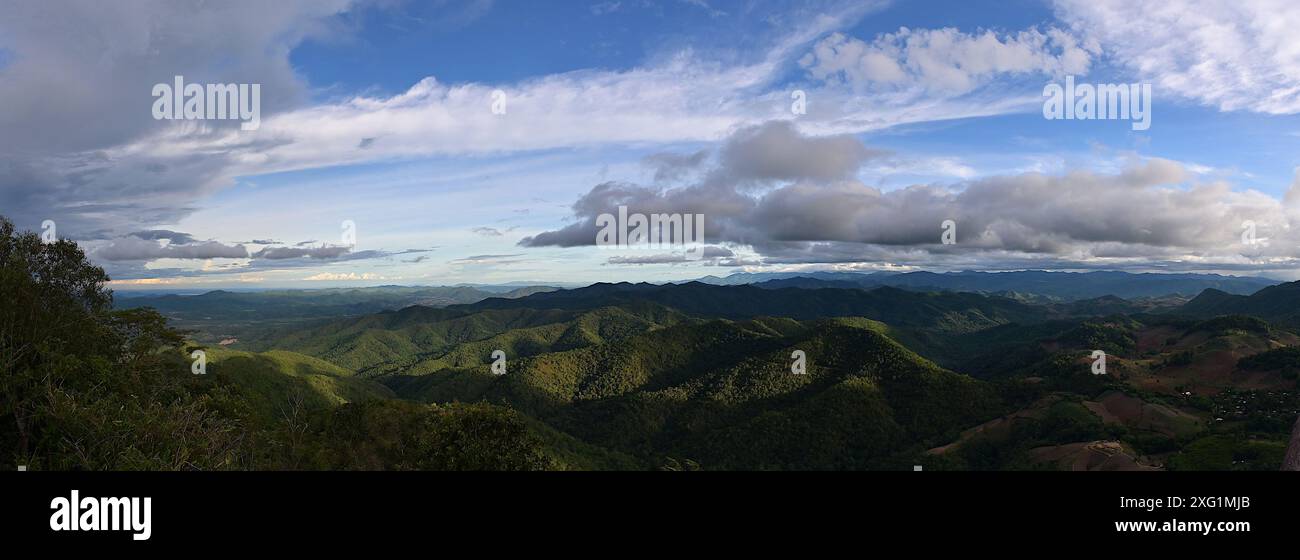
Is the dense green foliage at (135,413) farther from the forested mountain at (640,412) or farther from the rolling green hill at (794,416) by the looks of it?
the rolling green hill at (794,416)

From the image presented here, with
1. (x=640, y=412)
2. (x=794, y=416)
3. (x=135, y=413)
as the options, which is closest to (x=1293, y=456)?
(x=135, y=413)

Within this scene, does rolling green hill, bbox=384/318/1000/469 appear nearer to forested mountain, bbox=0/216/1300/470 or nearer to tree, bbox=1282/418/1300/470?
forested mountain, bbox=0/216/1300/470

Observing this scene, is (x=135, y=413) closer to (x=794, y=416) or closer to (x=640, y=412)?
(x=794, y=416)

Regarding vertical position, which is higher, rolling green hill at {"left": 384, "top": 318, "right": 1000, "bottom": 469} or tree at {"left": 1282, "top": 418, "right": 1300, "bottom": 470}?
tree at {"left": 1282, "top": 418, "right": 1300, "bottom": 470}

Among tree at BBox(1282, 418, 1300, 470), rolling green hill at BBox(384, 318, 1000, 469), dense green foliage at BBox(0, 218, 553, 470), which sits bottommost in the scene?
rolling green hill at BBox(384, 318, 1000, 469)

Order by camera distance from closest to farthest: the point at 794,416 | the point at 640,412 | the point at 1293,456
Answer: the point at 1293,456 < the point at 794,416 < the point at 640,412

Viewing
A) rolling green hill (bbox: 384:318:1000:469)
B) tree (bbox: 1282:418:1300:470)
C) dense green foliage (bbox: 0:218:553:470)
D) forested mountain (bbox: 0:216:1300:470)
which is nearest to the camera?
tree (bbox: 1282:418:1300:470)

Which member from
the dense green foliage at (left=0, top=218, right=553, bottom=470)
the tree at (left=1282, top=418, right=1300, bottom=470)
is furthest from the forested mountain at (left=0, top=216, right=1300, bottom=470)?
the tree at (left=1282, top=418, right=1300, bottom=470)

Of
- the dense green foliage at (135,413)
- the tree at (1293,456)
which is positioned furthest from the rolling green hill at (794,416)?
the tree at (1293,456)

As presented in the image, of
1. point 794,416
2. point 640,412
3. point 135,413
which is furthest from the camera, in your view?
point 640,412

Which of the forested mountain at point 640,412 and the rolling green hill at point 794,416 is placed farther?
the rolling green hill at point 794,416

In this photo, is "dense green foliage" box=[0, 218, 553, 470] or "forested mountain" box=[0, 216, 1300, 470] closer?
"dense green foliage" box=[0, 218, 553, 470]

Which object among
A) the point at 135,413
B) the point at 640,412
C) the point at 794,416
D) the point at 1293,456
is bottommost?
the point at 640,412
